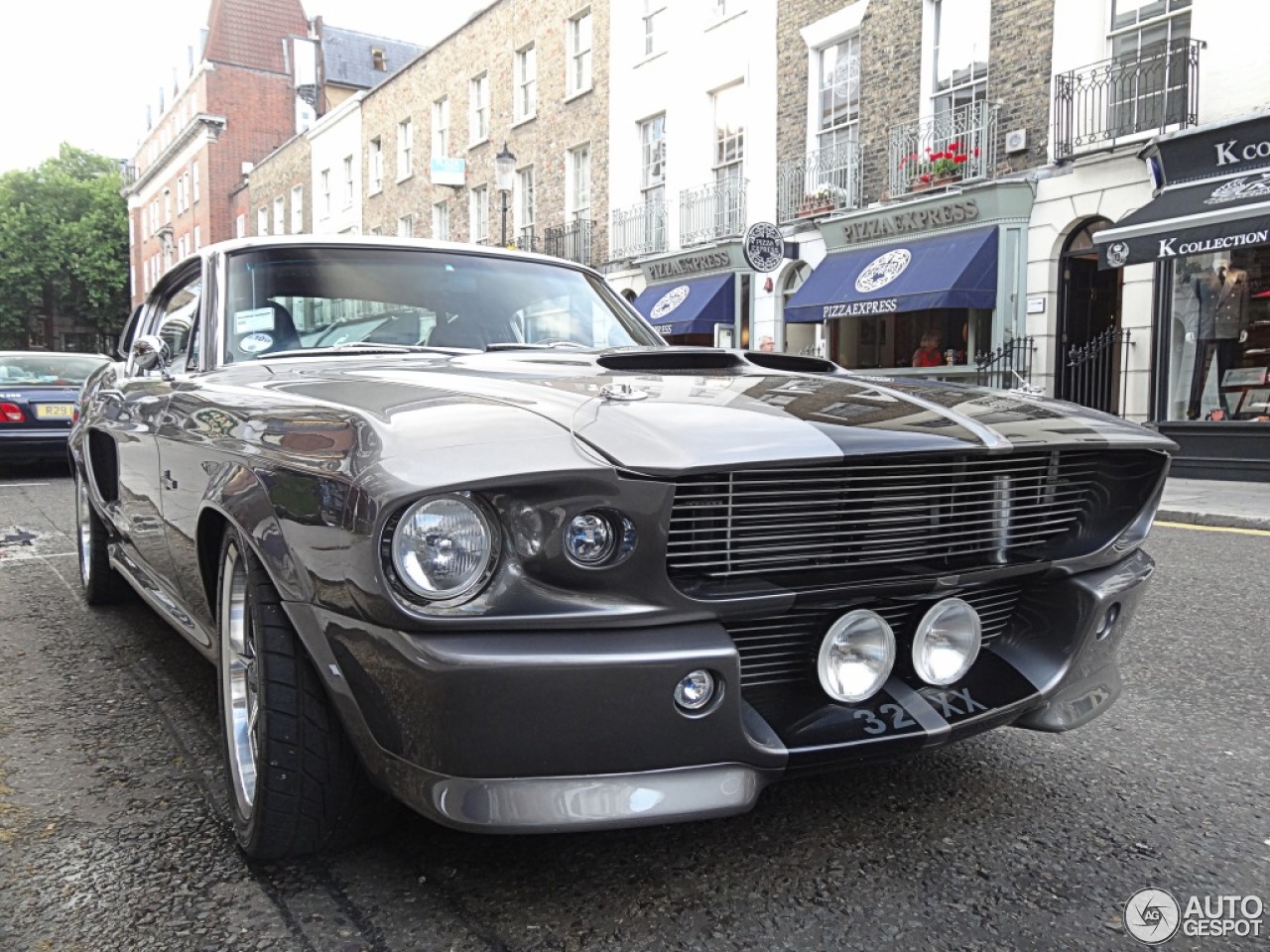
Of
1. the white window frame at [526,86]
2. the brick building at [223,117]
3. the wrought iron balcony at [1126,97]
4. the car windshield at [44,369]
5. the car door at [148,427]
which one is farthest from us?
the brick building at [223,117]

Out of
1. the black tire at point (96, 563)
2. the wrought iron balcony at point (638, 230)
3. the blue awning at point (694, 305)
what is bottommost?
the black tire at point (96, 563)

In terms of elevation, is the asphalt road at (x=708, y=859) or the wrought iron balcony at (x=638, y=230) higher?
the wrought iron balcony at (x=638, y=230)

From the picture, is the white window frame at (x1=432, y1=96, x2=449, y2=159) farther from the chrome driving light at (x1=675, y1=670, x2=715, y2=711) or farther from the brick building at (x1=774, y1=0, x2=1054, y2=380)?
the chrome driving light at (x1=675, y1=670, x2=715, y2=711)

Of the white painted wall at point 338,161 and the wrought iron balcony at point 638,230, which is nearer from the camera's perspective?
the wrought iron balcony at point 638,230

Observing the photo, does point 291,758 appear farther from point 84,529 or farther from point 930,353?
point 930,353

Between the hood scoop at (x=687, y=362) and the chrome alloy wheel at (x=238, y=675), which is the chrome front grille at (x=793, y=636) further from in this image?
the chrome alloy wheel at (x=238, y=675)

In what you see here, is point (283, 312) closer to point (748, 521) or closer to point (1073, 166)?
point (748, 521)

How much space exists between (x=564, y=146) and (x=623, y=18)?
10.0ft

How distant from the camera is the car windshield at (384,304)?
322cm

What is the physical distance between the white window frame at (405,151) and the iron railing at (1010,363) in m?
20.1

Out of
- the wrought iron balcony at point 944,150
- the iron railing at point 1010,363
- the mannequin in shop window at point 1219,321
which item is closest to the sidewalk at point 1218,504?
the mannequin in shop window at point 1219,321

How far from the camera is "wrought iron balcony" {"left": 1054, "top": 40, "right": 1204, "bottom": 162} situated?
11.4 metres

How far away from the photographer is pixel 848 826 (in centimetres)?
225

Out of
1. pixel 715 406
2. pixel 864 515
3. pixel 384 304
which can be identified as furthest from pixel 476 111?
pixel 864 515
